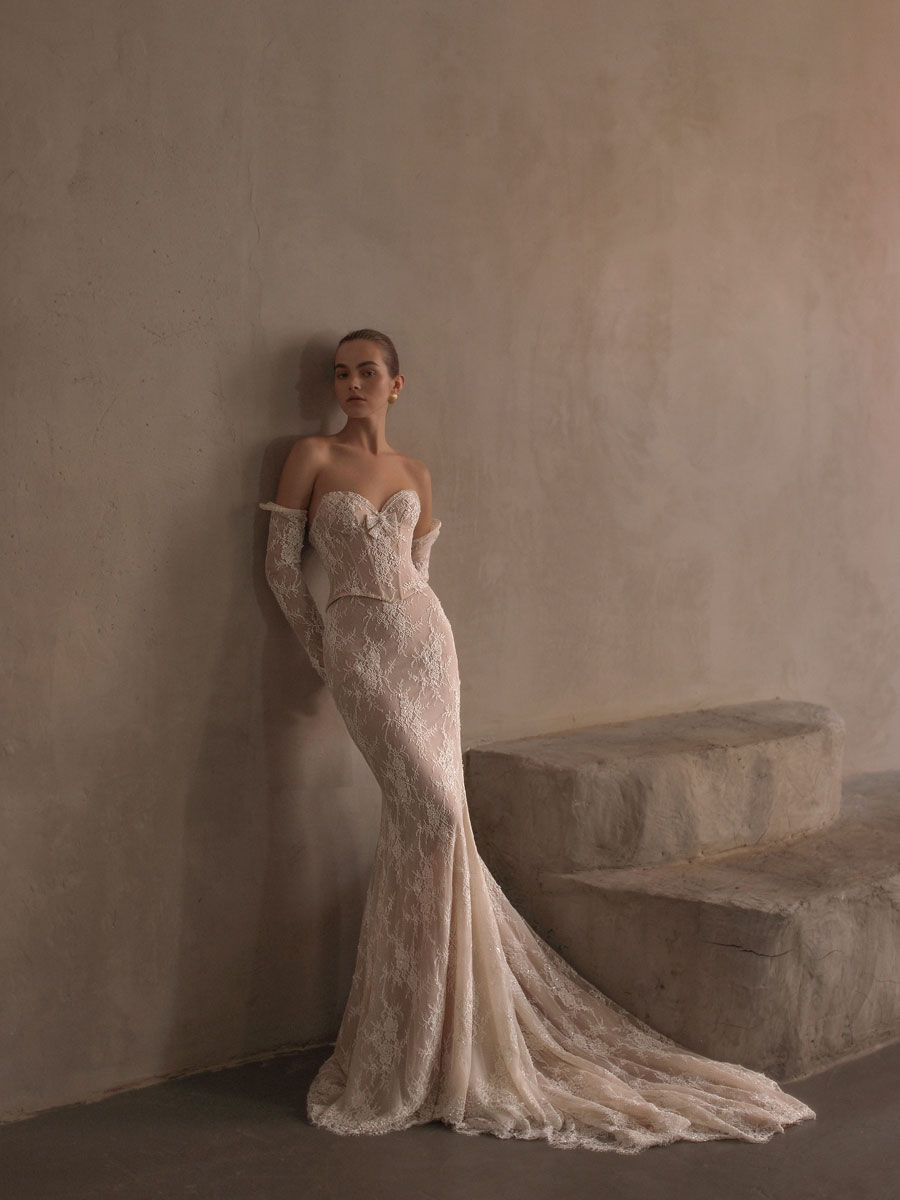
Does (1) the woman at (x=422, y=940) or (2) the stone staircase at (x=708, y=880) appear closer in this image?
(1) the woman at (x=422, y=940)

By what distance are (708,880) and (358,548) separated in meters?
1.43

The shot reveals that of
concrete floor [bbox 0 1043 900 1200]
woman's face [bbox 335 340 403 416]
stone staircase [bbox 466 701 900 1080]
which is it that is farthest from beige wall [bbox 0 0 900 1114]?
stone staircase [bbox 466 701 900 1080]

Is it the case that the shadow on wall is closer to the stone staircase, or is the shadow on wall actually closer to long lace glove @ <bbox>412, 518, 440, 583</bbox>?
long lace glove @ <bbox>412, 518, 440, 583</bbox>

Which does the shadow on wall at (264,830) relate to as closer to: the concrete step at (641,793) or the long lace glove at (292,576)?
the long lace glove at (292,576)

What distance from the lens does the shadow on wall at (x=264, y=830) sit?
3441mm

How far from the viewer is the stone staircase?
135 inches

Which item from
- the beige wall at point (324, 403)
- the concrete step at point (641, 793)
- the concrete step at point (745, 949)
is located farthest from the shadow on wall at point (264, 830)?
the concrete step at point (745, 949)

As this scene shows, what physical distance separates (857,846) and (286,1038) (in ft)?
6.39

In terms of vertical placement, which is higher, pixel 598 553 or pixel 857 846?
pixel 598 553

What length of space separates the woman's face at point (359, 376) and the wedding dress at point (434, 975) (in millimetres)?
269

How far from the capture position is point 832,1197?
9.29 feet

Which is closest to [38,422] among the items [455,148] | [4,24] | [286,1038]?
[4,24]

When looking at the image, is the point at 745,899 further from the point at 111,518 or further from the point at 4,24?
the point at 4,24

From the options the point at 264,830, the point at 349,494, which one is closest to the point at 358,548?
the point at 349,494
